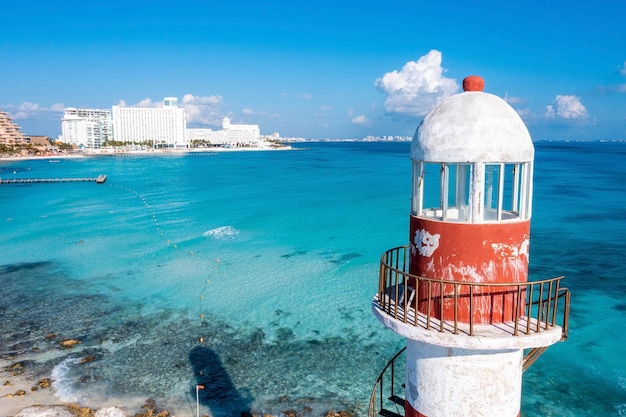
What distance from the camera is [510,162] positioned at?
6.55 m

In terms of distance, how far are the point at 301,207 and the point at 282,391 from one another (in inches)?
1674

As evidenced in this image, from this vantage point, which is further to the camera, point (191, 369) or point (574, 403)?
point (191, 369)

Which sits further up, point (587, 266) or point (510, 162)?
point (510, 162)

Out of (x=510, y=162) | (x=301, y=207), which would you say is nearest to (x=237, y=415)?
(x=510, y=162)

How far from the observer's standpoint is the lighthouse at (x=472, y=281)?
635cm

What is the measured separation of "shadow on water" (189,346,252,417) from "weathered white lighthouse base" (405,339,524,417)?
11.1m

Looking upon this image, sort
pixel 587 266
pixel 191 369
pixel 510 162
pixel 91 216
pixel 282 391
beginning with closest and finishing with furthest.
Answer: pixel 510 162 < pixel 282 391 < pixel 191 369 < pixel 587 266 < pixel 91 216

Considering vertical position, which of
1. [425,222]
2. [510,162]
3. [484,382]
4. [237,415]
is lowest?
[237,415]

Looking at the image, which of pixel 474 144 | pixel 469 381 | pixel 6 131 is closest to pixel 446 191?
pixel 474 144

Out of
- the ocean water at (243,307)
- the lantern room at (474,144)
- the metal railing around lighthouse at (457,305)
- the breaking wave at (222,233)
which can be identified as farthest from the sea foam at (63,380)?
the breaking wave at (222,233)

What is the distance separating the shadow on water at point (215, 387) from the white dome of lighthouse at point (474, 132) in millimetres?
13118

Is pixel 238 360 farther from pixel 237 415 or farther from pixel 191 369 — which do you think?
pixel 237 415

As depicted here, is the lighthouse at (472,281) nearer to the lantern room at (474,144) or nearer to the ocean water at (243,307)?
the lantern room at (474,144)

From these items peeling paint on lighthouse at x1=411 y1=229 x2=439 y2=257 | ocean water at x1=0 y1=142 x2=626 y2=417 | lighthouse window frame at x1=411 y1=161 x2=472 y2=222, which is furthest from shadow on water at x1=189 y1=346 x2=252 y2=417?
peeling paint on lighthouse at x1=411 y1=229 x2=439 y2=257
